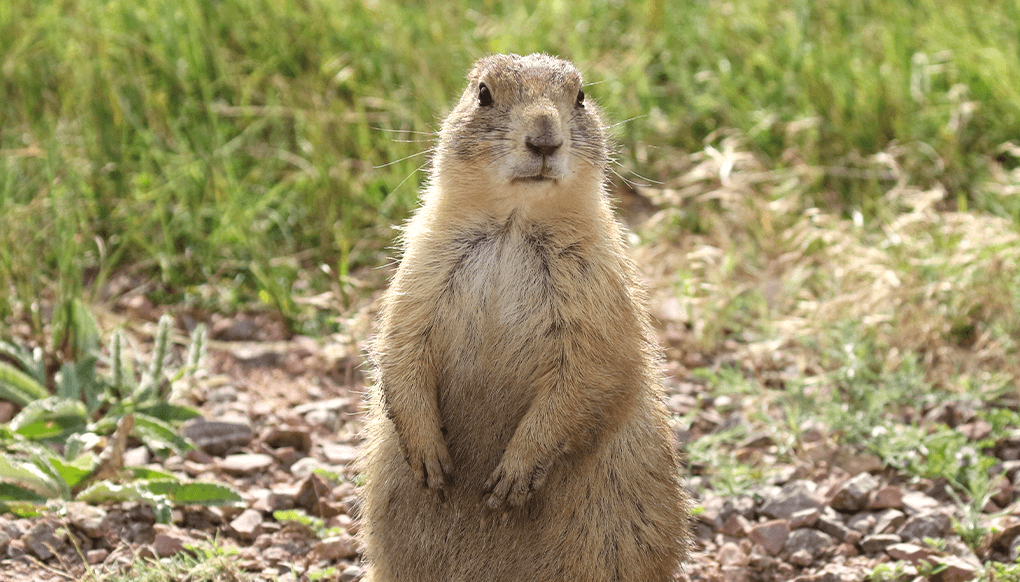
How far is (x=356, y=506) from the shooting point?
3.67 m

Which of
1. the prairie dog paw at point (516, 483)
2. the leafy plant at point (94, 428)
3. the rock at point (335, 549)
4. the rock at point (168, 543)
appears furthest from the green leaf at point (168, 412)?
the prairie dog paw at point (516, 483)

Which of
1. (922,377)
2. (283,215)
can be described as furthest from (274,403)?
(922,377)

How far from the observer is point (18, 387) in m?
4.12

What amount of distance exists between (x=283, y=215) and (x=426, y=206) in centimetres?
233

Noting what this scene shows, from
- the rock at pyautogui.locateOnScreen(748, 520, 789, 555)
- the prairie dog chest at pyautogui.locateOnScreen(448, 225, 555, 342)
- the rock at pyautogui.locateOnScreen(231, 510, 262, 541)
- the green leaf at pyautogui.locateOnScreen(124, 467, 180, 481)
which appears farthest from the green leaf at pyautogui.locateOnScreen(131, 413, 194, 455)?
the rock at pyautogui.locateOnScreen(748, 520, 789, 555)

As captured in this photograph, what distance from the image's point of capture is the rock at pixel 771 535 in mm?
3725

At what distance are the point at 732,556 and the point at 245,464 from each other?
1.77 metres

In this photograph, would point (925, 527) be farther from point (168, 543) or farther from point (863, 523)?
point (168, 543)

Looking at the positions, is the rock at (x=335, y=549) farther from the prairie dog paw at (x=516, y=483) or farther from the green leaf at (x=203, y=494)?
the prairie dog paw at (x=516, y=483)

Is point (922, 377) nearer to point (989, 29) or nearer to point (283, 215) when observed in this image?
point (989, 29)

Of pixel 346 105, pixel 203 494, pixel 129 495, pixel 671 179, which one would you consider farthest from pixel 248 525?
pixel 671 179

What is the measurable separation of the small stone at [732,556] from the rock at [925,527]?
0.53m

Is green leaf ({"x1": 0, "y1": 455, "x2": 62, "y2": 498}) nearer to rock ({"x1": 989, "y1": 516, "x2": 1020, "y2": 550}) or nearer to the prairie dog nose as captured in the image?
the prairie dog nose

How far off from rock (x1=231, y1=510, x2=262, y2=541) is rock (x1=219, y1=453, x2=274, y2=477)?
304 millimetres
